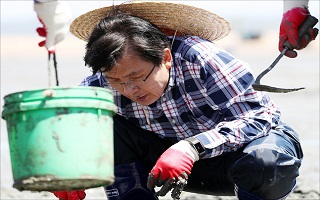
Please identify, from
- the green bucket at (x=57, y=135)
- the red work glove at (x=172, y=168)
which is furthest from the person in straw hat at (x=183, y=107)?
the green bucket at (x=57, y=135)

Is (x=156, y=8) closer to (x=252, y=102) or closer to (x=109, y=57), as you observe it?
(x=109, y=57)

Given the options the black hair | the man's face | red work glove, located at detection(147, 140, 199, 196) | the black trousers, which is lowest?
the black trousers

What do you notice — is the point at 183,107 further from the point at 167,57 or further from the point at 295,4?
the point at 295,4

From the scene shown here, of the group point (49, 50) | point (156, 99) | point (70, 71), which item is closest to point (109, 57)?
point (156, 99)

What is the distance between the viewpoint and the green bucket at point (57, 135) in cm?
283

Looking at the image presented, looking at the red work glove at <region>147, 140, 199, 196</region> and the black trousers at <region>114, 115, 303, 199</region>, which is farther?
the black trousers at <region>114, 115, 303, 199</region>

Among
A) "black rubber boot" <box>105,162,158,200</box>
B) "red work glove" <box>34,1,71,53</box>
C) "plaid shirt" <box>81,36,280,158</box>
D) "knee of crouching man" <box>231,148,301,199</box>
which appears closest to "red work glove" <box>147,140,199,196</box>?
"plaid shirt" <box>81,36,280,158</box>

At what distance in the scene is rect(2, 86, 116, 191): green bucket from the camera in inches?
112

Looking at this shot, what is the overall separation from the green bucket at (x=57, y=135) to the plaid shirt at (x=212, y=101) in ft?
2.25

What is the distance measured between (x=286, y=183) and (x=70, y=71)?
10138mm

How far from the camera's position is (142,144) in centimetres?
391

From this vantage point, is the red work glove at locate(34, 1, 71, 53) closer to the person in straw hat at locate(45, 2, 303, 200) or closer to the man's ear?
the person in straw hat at locate(45, 2, 303, 200)

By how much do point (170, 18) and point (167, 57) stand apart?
6.9 inches

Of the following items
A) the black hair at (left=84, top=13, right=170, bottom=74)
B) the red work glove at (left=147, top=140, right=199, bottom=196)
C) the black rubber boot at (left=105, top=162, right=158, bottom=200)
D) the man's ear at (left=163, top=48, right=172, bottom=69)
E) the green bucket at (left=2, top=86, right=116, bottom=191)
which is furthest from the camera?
the black rubber boot at (left=105, top=162, right=158, bottom=200)
